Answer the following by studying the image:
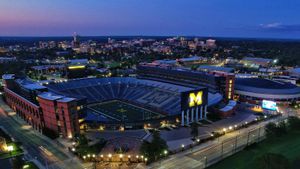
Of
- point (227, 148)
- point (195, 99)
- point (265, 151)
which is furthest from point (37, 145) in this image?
point (265, 151)

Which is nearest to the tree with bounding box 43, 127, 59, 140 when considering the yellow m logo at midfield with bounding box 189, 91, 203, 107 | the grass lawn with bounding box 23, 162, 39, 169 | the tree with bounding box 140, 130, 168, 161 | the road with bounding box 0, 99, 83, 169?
the road with bounding box 0, 99, 83, 169

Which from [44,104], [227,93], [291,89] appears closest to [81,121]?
[44,104]

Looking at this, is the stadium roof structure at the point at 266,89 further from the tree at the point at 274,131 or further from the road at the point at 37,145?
the road at the point at 37,145

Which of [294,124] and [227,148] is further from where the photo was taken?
[294,124]

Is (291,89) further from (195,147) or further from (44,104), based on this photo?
(44,104)

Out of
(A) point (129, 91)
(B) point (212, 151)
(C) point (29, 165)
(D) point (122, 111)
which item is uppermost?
(A) point (129, 91)

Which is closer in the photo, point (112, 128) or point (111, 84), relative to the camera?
point (112, 128)

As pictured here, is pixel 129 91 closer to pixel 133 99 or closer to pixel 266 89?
pixel 133 99
